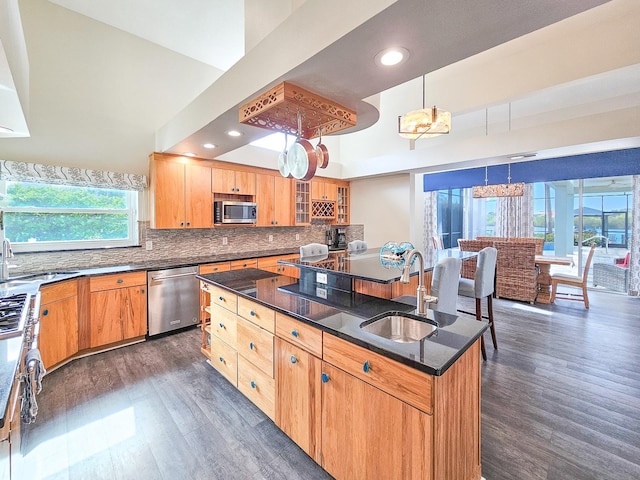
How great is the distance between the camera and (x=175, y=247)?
411cm

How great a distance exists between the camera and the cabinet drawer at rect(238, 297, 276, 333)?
188 centimetres

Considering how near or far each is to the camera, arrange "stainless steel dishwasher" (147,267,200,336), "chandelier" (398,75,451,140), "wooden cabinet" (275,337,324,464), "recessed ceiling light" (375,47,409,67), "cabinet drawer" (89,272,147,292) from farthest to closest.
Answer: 1. "stainless steel dishwasher" (147,267,200,336)
2. "cabinet drawer" (89,272,147,292)
3. "chandelier" (398,75,451,140)
4. "wooden cabinet" (275,337,324,464)
5. "recessed ceiling light" (375,47,409,67)

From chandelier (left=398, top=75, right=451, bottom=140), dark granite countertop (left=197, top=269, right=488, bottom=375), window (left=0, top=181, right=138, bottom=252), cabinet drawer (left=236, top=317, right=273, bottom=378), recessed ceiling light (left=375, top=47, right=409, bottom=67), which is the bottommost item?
cabinet drawer (left=236, top=317, right=273, bottom=378)

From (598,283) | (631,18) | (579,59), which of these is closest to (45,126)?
(579,59)

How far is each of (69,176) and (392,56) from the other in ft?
11.6

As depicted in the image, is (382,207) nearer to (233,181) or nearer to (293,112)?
(233,181)

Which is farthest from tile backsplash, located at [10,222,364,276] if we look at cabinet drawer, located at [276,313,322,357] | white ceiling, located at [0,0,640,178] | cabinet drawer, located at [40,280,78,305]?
cabinet drawer, located at [276,313,322,357]

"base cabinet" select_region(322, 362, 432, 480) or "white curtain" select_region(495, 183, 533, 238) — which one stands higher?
"white curtain" select_region(495, 183, 533, 238)

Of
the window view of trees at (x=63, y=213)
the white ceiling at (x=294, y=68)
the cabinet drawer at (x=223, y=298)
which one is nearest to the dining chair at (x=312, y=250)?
the cabinet drawer at (x=223, y=298)

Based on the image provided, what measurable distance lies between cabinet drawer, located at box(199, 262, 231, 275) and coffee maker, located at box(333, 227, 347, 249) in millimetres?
2808

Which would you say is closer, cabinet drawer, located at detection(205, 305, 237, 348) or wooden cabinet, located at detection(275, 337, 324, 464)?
wooden cabinet, located at detection(275, 337, 324, 464)

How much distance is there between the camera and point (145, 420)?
2062 mm

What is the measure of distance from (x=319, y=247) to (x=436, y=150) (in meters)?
2.50

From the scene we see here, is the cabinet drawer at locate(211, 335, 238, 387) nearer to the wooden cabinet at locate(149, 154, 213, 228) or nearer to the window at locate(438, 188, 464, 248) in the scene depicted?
the wooden cabinet at locate(149, 154, 213, 228)
